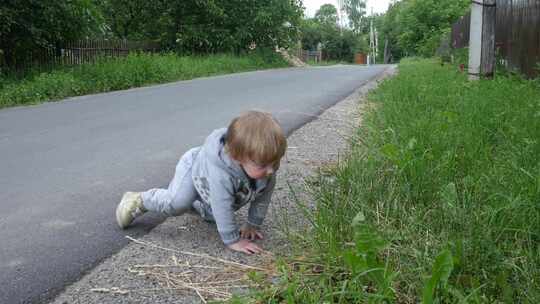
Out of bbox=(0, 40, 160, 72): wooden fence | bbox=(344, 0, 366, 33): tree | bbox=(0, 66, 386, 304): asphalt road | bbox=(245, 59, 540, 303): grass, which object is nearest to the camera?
bbox=(245, 59, 540, 303): grass

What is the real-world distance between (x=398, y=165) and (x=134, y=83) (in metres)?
11.0

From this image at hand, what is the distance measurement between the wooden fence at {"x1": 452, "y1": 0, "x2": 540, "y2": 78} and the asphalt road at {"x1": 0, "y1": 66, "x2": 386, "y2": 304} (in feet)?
9.53

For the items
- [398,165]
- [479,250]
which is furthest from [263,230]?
[479,250]

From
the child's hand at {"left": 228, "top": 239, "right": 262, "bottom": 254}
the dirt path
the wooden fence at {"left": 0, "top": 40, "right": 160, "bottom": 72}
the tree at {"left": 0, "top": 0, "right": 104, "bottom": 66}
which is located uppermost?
the tree at {"left": 0, "top": 0, "right": 104, "bottom": 66}

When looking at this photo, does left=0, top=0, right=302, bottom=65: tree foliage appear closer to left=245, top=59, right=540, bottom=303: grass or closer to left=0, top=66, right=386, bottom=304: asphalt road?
left=0, top=66, right=386, bottom=304: asphalt road

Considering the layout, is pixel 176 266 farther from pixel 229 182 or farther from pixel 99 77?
pixel 99 77

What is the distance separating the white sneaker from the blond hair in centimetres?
73

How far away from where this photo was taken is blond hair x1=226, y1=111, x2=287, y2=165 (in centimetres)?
239

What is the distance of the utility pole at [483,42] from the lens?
859cm

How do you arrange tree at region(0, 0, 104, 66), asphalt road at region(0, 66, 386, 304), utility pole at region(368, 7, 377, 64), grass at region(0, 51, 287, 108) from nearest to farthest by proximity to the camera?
asphalt road at region(0, 66, 386, 304), grass at region(0, 51, 287, 108), tree at region(0, 0, 104, 66), utility pole at region(368, 7, 377, 64)

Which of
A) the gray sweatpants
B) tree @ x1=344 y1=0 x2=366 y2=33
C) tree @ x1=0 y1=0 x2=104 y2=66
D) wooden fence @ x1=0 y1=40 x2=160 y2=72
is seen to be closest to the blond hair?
the gray sweatpants

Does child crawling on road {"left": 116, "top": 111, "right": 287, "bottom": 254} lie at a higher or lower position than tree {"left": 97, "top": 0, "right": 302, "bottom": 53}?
lower

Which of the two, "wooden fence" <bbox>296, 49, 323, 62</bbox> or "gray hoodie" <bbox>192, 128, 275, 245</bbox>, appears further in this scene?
"wooden fence" <bbox>296, 49, 323, 62</bbox>

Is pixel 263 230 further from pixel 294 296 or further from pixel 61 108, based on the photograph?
pixel 61 108
